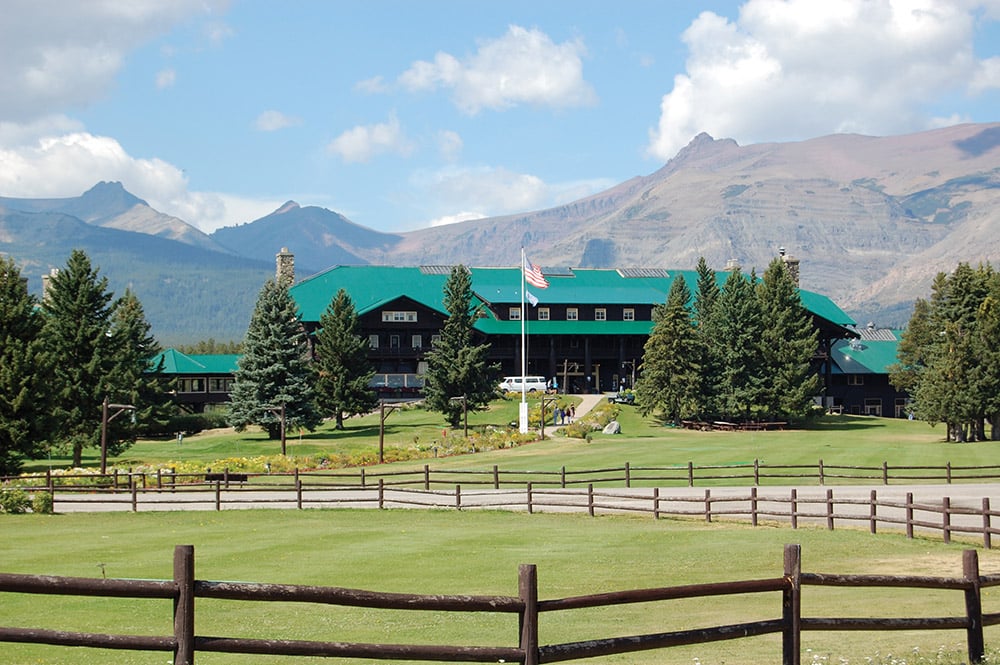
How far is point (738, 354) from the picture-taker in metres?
83.4

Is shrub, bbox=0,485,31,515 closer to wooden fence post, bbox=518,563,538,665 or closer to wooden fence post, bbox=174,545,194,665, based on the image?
wooden fence post, bbox=174,545,194,665

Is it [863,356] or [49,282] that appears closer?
[49,282]

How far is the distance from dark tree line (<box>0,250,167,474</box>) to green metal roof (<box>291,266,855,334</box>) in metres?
22.2

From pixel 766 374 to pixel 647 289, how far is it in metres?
28.8

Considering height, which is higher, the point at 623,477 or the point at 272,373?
the point at 272,373

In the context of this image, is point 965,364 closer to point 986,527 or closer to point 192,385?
point 986,527

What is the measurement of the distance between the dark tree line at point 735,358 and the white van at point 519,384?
13.8m

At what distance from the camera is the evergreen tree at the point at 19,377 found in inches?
1971

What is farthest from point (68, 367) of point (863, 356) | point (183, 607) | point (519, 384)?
point (863, 356)

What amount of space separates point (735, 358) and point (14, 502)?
58.1 m

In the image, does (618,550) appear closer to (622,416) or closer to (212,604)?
(212,604)

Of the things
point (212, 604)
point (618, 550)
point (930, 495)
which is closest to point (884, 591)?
point (618, 550)

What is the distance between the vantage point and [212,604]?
19.1 m

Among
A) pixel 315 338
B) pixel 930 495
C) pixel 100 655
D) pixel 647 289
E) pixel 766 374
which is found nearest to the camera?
pixel 100 655
